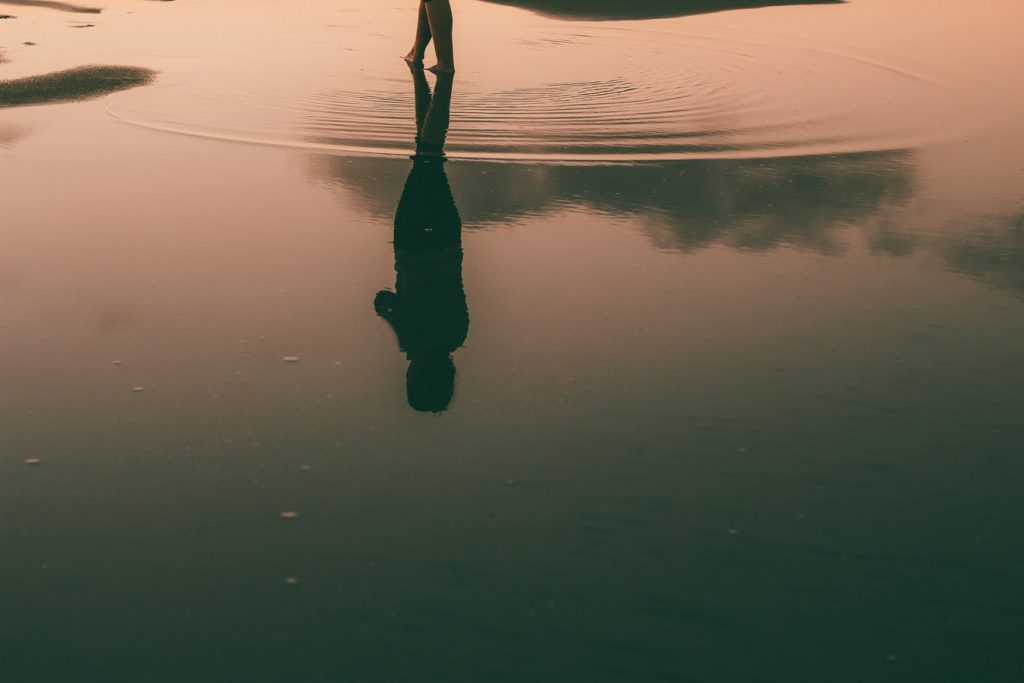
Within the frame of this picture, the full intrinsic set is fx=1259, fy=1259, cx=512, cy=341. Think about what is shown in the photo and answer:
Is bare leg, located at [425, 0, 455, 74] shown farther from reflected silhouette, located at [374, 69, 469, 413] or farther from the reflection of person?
reflected silhouette, located at [374, 69, 469, 413]

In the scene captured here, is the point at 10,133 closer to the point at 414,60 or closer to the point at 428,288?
the point at 428,288

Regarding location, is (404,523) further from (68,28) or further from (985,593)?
(68,28)

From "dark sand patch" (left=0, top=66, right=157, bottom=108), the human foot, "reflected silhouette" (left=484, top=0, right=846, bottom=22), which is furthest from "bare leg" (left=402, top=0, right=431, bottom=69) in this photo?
"reflected silhouette" (left=484, top=0, right=846, bottom=22)

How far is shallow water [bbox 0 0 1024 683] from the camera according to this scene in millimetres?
3014

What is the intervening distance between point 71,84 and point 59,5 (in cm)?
787

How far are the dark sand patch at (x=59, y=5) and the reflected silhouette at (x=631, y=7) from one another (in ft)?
19.6

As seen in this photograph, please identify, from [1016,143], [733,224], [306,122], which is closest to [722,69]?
[1016,143]

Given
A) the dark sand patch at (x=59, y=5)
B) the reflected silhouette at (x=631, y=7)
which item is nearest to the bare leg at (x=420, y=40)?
the reflected silhouette at (x=631, y=7)

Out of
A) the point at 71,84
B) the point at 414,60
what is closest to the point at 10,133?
the point at 71,84

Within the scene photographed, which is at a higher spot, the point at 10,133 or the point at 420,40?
the point at 420,40

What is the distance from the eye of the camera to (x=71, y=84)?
1093 centimetres

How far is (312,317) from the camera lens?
201 inches

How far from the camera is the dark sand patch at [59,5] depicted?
17312 mm

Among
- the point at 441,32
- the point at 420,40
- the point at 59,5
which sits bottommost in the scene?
the point at 59,5
